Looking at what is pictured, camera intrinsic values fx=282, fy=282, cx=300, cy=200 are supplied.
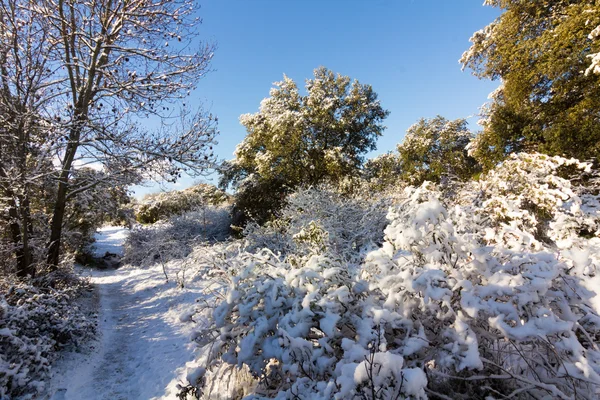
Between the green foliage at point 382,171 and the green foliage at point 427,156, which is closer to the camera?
the green foliage at point 427,156

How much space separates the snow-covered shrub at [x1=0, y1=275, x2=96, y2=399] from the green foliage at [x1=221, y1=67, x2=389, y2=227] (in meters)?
8.54

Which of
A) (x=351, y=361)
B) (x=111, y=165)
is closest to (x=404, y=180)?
(x=111, y=165)

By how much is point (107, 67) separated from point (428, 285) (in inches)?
345

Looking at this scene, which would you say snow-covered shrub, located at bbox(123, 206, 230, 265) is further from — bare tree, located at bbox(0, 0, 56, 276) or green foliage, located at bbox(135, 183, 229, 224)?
bare tree, located at bbox(0, 0, 56, 276)

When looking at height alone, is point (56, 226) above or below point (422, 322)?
above

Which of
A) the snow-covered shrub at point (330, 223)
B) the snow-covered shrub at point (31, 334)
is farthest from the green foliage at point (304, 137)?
the snow-covered shrub at point (31, 334)

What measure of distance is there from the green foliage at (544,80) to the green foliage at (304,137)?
20.6ft

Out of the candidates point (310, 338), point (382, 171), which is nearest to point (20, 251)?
point (310, 338)

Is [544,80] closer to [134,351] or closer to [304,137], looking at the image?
[304,137]

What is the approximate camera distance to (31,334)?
156 inches

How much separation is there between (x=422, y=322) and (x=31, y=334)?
16.8 ft

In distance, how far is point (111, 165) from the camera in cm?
689

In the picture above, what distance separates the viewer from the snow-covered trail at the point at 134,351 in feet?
12.5

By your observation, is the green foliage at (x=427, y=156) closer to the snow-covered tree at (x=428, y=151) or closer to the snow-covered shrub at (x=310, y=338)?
the snow-covered tree at (x=428, y=151)
